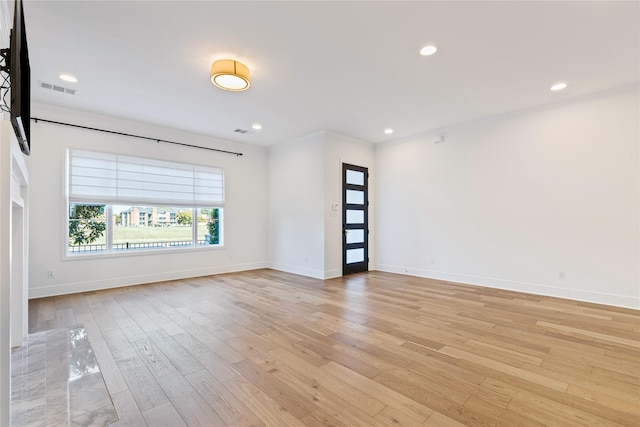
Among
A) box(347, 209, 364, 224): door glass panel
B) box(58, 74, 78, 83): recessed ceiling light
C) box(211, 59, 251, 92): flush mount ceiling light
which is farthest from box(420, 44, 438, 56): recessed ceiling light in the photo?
box(58, 74, 78, 83): recessed ceiling light

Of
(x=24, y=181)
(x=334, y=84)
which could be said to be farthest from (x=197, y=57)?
(x=24, y=181)

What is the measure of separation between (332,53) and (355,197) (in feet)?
11.9

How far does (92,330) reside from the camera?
10.0 feet

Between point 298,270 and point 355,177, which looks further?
point 355,177

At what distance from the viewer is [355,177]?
20.9 feet

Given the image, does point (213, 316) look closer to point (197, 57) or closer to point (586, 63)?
point (197, 57)

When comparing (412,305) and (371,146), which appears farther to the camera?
(371,146)

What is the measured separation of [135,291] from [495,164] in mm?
6314

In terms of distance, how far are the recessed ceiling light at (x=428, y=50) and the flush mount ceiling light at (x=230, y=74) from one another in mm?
1885

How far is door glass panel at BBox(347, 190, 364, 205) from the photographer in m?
6.24

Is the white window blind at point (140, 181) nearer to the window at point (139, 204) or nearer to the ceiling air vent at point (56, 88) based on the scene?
the window at point (139, 204)

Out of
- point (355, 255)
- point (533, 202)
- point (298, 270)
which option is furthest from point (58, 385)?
point (533, 202)

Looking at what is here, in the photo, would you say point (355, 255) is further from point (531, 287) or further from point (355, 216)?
point (531, 287)

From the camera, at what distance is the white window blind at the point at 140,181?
4742 millimetres
